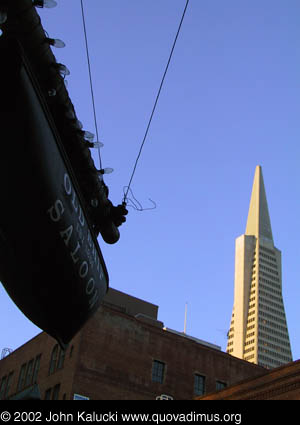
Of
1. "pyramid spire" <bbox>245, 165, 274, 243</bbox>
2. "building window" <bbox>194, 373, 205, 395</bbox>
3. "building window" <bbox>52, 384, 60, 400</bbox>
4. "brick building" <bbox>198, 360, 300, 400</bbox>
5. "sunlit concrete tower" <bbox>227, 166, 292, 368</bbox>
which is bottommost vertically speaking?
"brick building" <bbox>198, 360, 300, 400</bbox>

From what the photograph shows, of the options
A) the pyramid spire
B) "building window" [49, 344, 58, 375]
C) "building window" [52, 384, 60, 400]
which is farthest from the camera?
the pyramid spire

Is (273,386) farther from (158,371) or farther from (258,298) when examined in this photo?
(258,298)

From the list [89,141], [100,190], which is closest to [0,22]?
[89,141]

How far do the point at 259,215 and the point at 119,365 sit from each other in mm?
153236

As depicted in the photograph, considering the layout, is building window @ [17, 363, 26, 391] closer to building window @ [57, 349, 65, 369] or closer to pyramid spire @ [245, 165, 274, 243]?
building window @ [57, 349, 65, 369]

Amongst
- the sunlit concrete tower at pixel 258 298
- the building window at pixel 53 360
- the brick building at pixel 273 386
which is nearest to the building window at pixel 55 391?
the building window at pixel 53 360

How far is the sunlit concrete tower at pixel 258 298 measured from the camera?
6658 inches

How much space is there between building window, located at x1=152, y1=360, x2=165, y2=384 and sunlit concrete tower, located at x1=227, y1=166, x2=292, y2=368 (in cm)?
13280

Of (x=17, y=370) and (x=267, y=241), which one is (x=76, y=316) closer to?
(x=17, y=370)

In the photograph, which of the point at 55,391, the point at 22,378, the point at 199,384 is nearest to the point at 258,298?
the point at 199,384

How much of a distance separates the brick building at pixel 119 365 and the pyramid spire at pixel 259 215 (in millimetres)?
141242

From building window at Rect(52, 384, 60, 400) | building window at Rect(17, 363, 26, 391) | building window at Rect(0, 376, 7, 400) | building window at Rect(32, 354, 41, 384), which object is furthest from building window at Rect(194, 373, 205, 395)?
building window at Rect(0, 376, 7, 400)

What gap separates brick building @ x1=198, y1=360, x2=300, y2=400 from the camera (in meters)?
24.2
